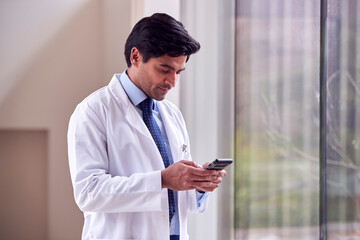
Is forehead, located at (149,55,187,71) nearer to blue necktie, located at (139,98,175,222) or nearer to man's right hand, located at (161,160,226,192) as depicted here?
blue necktie, located at (139,98,175,222)

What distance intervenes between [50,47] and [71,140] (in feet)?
5.30

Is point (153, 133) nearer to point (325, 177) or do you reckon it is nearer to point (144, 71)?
point (144, 71)

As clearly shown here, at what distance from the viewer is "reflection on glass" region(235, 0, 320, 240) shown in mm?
3004

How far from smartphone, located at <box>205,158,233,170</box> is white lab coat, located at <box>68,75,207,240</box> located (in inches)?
6.5

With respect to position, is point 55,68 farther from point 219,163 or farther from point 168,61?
point 219,163

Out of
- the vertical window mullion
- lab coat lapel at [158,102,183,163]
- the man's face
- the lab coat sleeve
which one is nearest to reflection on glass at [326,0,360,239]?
the vertical window mullion

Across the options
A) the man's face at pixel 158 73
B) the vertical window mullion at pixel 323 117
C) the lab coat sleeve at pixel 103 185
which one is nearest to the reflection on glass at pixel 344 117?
the vertical window mullion at pixel 323 117

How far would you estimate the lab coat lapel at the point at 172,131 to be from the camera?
210 cm

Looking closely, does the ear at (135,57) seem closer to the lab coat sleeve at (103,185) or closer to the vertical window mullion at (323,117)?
the lab coat sleeve at (103,185)

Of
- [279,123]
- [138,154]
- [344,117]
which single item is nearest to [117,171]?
[138,154]

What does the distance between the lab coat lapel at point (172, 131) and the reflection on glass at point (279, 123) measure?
0.92m

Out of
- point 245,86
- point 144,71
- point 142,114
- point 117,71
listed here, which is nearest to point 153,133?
point 142,114

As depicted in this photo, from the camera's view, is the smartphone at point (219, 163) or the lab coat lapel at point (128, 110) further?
the lab coat lapel at point (128, 110)

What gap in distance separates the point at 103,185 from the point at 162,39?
20.2 inches
